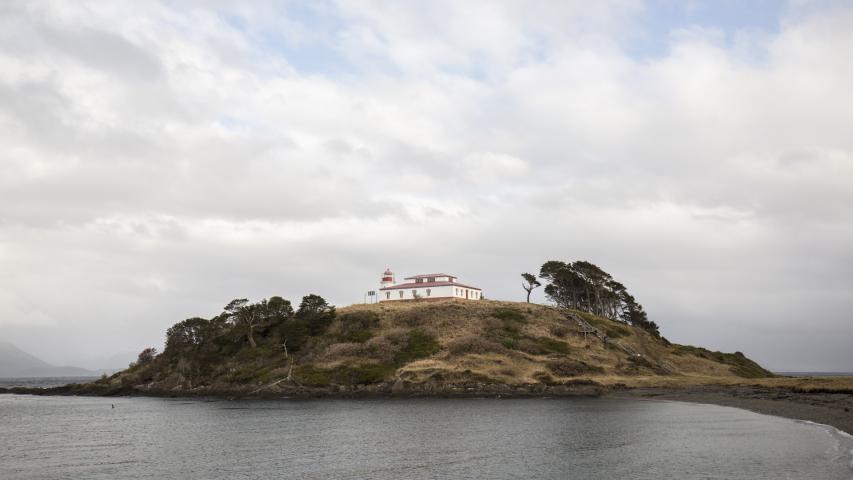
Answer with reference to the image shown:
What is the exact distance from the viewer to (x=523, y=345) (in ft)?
387

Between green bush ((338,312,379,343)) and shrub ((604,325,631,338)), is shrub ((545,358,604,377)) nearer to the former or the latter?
shrub ((604,325,631,338))

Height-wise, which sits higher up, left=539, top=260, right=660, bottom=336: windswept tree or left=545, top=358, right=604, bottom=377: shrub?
left=539, top=260, right=660, bottom=336: windswept tree

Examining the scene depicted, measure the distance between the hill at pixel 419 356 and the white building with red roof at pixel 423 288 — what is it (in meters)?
8.08

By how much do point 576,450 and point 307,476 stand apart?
2154 centimetres

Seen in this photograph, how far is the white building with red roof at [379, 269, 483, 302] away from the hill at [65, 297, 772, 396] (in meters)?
8.08

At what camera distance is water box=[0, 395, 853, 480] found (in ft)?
139

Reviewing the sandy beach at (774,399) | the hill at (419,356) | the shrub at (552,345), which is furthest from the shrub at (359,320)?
the sandy beach at (774,399)

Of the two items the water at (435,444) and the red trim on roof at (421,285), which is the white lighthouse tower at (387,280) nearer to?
the red trim on roof at (421,285)

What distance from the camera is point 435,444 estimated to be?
54.0 metres

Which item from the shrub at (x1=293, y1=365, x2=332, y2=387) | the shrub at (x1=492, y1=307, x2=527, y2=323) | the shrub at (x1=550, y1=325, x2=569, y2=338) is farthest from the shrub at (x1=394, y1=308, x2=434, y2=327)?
the shrub at (x1=550, y1=325, x2=569, y2=338)

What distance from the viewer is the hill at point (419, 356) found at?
10594 centimetres

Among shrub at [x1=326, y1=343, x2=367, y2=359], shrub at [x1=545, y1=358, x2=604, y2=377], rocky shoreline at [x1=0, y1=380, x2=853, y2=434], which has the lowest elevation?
rocky shoreline at [x1=0, y1=380, x2=853, y2=434]

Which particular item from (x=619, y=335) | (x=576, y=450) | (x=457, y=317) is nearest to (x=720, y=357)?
(x=619, y=335)

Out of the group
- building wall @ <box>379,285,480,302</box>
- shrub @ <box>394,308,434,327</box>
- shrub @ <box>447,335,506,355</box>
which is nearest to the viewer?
shrub @ <box>447,335,506,355</box>
